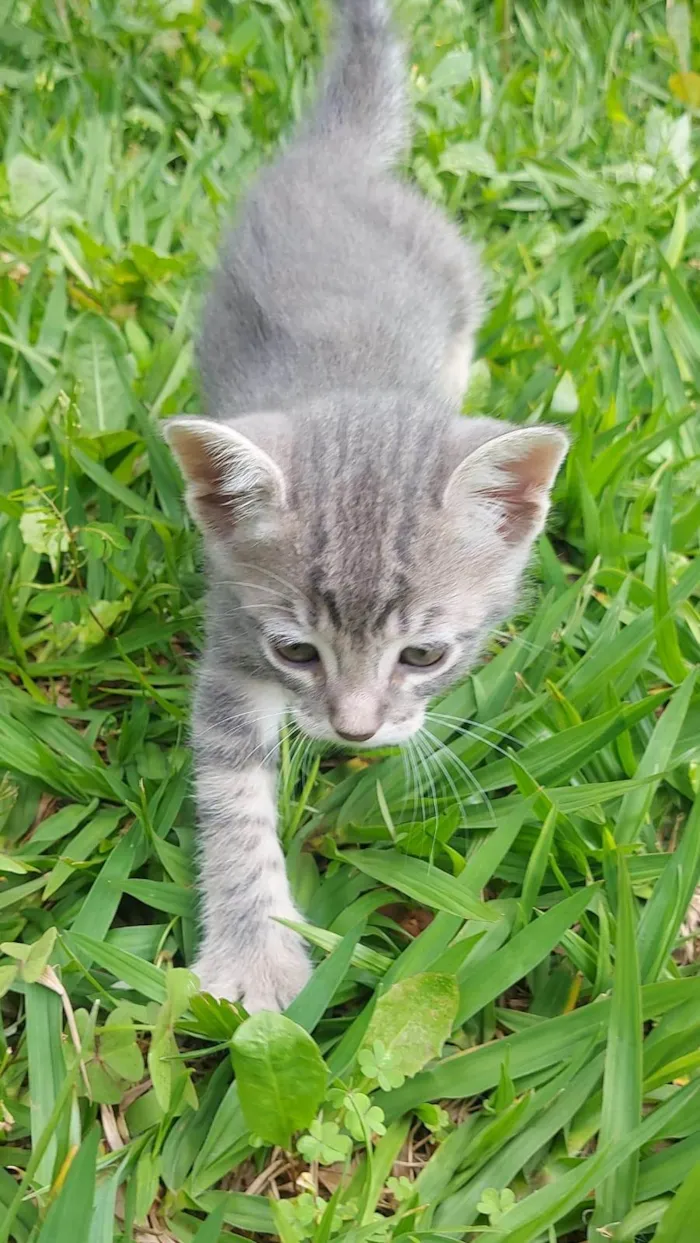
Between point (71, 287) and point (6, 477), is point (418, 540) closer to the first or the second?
point (6, 477)

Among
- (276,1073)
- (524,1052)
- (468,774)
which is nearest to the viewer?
(276,1073)

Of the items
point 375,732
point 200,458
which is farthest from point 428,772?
point 200,458

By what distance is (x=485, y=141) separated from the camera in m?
3.05

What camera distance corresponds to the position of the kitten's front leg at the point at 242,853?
1484mm

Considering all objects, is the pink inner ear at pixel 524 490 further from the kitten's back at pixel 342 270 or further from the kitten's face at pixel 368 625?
the kitten's back at pixel 342 270

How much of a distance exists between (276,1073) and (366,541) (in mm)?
754

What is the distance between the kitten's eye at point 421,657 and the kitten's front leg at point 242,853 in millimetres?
305

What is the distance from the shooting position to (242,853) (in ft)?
5.05

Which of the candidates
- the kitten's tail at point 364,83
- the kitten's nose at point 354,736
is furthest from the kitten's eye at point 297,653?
the kitten's tail at point 364,83

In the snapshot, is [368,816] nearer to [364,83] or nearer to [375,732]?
[375,732]

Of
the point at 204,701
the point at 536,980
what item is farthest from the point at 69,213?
the point at 536,980

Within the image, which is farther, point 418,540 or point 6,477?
point 6,477

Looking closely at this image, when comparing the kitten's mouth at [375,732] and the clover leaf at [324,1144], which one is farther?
the kitten's mouth at [375,732]

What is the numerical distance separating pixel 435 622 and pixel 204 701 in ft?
1.59
